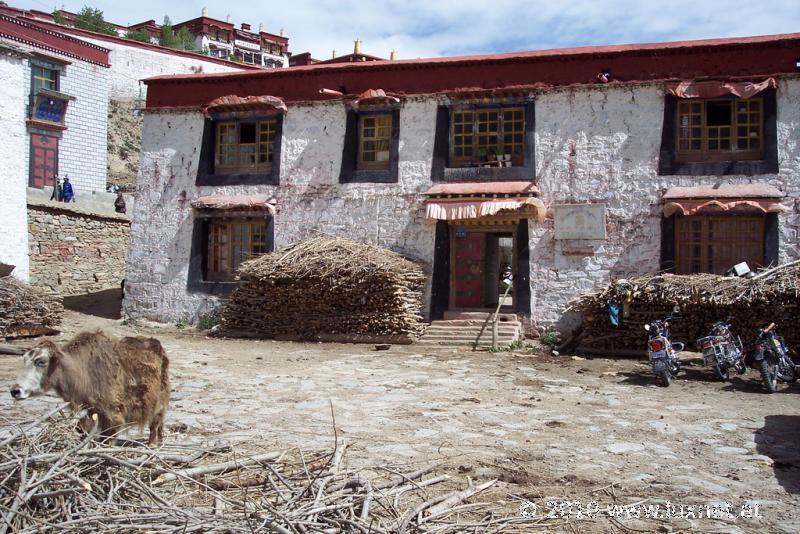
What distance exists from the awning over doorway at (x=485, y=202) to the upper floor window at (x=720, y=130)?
3.35 m

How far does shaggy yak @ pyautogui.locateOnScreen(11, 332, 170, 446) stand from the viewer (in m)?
5.36

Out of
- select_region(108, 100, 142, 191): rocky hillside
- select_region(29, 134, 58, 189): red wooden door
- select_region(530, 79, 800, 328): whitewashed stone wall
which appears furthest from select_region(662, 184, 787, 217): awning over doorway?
select_region(108, 100, 142, 191): rocky hillside

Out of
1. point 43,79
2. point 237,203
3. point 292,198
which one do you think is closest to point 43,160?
point 43,79

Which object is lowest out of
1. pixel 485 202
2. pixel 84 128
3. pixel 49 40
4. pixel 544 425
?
pixel 544 425

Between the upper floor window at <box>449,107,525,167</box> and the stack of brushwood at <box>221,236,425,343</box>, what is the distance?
2.99 metres

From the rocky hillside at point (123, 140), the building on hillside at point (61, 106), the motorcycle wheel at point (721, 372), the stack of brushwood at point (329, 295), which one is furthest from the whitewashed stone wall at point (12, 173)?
the rocky hillside at point (123, 140)

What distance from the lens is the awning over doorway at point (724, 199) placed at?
45.1 ft

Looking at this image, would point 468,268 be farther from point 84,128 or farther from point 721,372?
point 84,128

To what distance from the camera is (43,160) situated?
1180 inches

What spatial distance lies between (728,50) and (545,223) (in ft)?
17.4

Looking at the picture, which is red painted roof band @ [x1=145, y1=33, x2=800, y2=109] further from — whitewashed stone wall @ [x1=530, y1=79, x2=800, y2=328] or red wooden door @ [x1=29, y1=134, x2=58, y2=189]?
red wooden door @ [x1=29, y1=134, x2=58, y2=189]

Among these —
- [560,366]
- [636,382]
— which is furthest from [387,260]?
[636,382]

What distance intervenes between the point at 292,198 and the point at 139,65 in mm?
31215

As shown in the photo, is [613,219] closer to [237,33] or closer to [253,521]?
[253,521]
